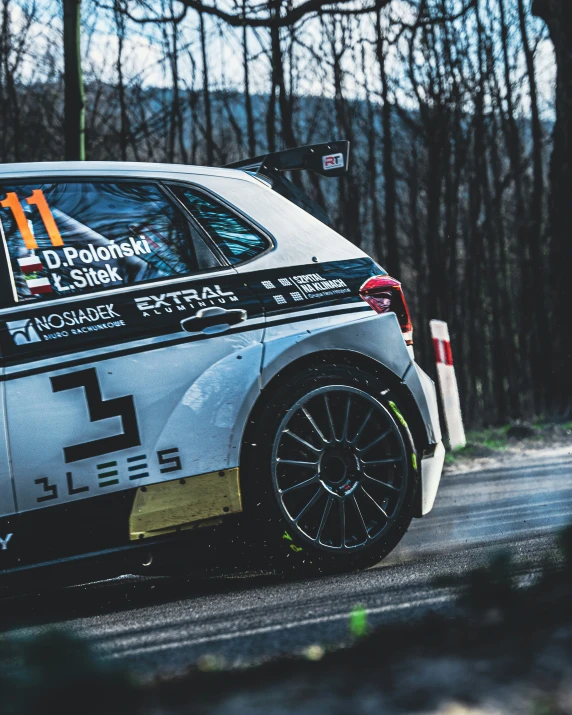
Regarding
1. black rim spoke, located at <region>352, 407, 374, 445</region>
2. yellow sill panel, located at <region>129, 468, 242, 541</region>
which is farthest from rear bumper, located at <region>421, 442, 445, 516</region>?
yellow sill panel, located at <region>129, 468, 242, 541</region>

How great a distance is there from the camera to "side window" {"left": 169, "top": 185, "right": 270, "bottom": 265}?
13.5 feet

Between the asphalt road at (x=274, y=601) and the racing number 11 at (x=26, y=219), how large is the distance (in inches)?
59.3

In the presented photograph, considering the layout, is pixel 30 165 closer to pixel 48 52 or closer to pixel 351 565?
pixel 351 565

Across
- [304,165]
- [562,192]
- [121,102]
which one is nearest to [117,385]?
[304,165]

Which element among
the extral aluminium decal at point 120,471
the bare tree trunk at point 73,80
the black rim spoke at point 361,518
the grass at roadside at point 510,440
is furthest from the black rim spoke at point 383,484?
the bare tree trunk at point 73,80

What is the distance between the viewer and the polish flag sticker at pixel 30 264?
374cm

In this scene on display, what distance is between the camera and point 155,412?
12.2 ft

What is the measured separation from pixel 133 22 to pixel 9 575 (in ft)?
34.2

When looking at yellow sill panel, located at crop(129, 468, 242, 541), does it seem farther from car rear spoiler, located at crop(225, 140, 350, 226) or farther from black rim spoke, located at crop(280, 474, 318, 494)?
car rear spoiler, located at crop(225, 140, 350, 226)

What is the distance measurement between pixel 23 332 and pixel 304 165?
1.75 m

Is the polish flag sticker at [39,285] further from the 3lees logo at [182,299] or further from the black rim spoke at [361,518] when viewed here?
the black rim spoke at [361,518]


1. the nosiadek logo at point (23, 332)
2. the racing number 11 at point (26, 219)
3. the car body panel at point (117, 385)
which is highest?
the racing number 11 at point (26, 219)

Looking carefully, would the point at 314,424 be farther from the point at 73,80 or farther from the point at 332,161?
the point at 73,80

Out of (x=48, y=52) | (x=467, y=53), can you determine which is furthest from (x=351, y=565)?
(x=467, y=53)
